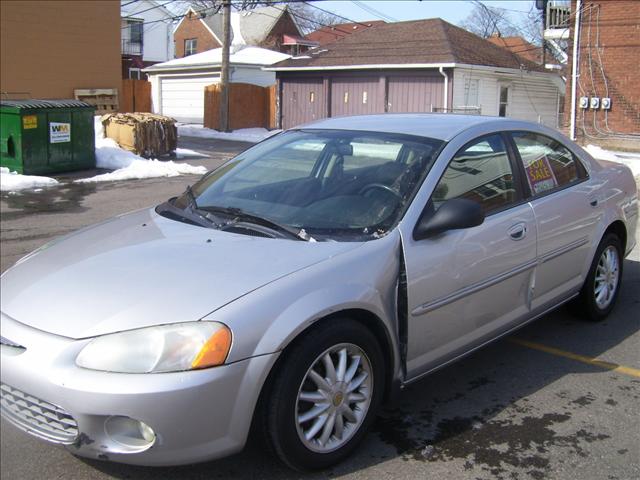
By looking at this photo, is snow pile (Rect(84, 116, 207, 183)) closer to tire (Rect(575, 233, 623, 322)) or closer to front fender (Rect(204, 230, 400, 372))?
tire (Rect(575, 233, 623, 322))

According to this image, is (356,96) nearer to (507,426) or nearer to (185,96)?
(185,96)

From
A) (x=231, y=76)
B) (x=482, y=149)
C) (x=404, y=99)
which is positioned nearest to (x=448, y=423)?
(x=482, y=149)

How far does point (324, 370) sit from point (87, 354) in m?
0.98

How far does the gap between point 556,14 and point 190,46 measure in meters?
39.2

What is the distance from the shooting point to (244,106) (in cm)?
2761

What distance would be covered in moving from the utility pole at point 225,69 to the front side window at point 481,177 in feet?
69.8

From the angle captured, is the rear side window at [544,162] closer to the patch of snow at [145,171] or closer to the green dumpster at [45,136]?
the patch of snow at [145,171]

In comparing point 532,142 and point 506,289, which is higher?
point 532,142

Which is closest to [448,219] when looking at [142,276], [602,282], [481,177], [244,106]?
[481,177]

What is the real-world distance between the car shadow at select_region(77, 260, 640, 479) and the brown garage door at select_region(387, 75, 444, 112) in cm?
1817

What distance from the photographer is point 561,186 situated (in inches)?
175

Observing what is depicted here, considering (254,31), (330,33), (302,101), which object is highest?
(330,33)

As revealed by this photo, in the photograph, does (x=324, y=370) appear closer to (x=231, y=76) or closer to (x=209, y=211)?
(x=209, y=211)

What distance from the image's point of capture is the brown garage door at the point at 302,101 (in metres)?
25.1
